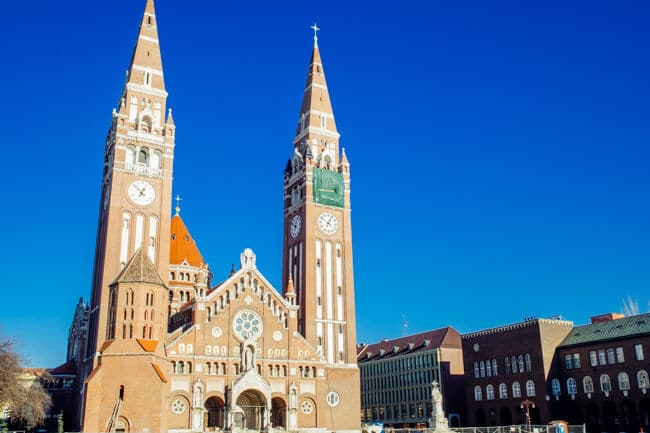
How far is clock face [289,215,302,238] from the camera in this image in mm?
87875

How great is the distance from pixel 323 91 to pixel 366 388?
5650 centimetres

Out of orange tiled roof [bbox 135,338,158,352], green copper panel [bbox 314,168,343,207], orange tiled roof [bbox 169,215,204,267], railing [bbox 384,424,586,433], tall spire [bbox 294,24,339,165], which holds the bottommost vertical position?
railing [bbox 384,424,586,433]

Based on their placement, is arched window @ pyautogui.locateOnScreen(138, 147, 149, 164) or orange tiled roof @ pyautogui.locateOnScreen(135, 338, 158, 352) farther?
arched window @ pyautogui.locateOnScreen(138, 147, 149, 164)

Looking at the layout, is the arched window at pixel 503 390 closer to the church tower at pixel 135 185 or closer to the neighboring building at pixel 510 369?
the neighboring building at pixel 510 369

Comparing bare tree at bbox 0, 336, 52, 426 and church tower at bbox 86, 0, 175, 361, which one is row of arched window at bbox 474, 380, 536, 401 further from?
bare tree at bbox 0, 336, 52, 426

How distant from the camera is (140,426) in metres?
59.0

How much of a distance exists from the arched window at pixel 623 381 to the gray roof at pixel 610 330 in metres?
4.00

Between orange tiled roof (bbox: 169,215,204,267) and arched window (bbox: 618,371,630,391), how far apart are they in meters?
51.8

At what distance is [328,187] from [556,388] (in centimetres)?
3652

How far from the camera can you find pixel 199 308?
235 feet

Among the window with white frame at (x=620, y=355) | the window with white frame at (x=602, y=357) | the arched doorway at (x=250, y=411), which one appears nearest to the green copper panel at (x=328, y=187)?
the arched doorway at (x=250, y=411)

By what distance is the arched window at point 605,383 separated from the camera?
3002 inches

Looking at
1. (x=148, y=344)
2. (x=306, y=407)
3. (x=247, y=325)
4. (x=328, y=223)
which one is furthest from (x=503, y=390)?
(x=148, y=344)

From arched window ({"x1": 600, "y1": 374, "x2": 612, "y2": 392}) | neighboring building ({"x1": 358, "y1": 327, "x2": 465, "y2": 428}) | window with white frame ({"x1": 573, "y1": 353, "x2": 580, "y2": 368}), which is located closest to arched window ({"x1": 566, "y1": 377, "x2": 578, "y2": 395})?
window with white frame ({"x1": 573, "y1": 353, "x2": 580, "y2": 368})
